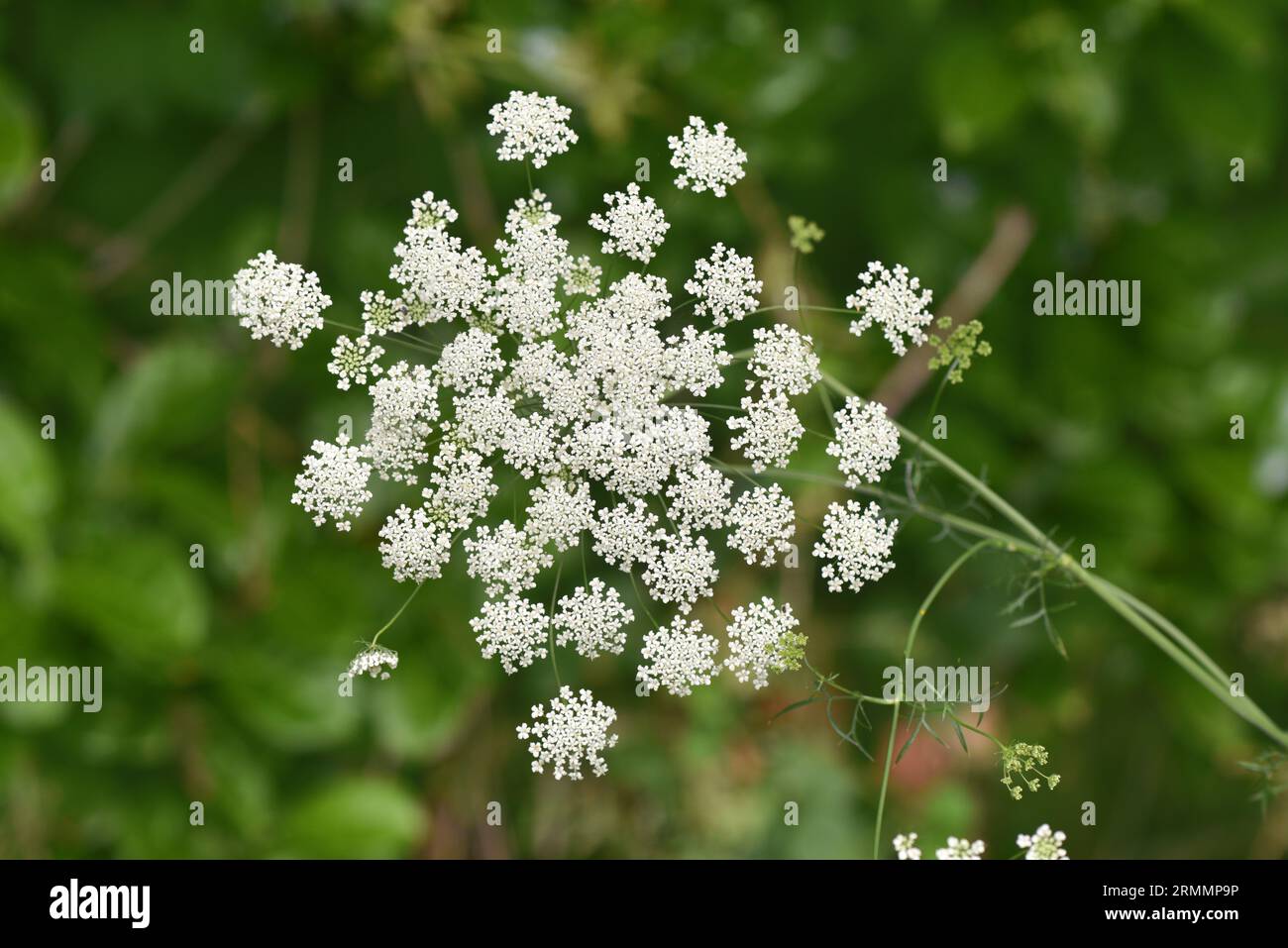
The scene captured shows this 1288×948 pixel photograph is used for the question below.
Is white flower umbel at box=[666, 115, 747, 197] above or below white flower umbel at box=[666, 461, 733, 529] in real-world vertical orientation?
above

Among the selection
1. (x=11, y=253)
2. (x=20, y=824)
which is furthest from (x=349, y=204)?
(x=20, y=824)

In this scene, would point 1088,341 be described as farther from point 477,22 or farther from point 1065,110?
point 477,22

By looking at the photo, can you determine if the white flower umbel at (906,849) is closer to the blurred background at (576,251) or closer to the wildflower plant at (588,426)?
the wildflower plant at (588,426)

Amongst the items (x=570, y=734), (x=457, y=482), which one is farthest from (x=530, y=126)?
(x=570, y=734)

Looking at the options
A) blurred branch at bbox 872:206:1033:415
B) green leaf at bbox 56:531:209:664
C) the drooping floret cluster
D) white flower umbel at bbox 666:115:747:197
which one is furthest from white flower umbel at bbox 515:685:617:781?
blurred branch at bbox 872:206:1033:415

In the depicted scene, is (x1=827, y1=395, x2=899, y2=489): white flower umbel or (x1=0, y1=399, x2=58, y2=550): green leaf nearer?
(x1=827, y1=395, x2=899, y2=489): white flower umbel

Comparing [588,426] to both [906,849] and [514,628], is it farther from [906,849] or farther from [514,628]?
[906,849]

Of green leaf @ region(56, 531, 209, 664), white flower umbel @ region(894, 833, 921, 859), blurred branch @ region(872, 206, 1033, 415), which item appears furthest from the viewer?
blurred branch @ region(872, 206, 1033, 415)

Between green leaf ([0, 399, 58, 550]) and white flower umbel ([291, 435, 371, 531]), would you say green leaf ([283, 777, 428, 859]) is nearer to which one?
green leaf ([0, 399, 58, 550])
